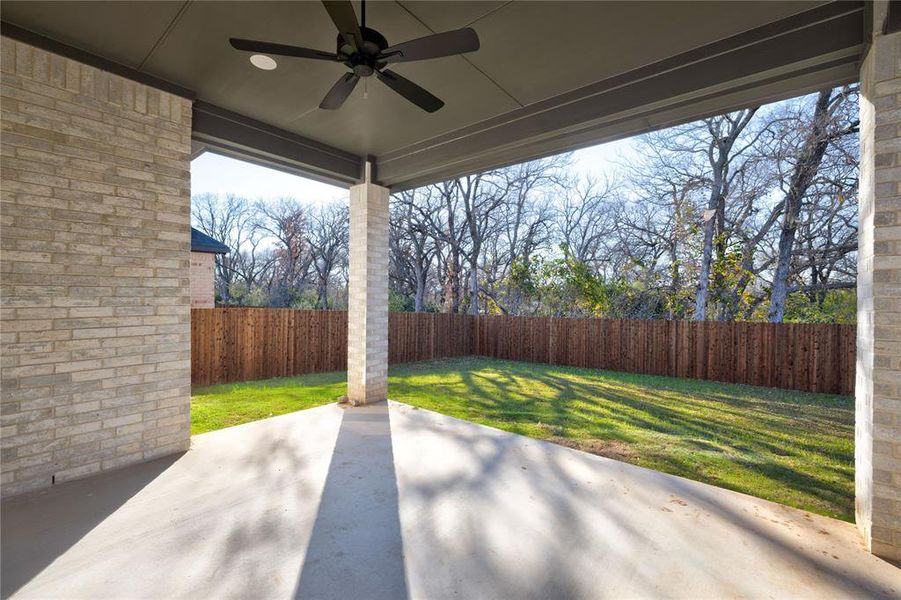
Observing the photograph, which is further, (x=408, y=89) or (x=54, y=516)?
(x=408, y=89)

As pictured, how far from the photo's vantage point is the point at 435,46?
7.27ft

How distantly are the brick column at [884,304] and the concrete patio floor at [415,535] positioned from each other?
29 cm

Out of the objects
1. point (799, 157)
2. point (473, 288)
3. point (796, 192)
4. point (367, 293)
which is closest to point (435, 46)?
point (367, 293)

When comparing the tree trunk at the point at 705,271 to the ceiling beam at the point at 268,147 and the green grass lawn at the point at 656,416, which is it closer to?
the green grass lawn at the point at 656,416

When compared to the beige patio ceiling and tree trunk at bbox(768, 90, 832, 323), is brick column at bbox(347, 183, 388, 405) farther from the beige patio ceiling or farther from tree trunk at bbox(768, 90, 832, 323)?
tree trunk at bbox(768, 90, 832, 323)

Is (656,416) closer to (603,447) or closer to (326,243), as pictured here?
(603,447)

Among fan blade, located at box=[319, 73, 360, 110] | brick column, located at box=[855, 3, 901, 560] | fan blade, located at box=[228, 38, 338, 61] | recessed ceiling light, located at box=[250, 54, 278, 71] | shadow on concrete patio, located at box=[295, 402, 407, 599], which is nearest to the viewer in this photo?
shadow on concrete patio, located at box=[295, 402, 407, 599]

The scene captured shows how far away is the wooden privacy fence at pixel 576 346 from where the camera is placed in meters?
7.09

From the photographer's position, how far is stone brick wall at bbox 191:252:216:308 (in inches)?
424

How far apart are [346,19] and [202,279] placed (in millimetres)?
11178

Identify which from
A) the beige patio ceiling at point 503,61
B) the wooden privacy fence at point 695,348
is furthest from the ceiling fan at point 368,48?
the wooden privacy fence at point 695,348

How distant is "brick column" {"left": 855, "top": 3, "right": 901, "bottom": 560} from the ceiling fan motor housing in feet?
9.32

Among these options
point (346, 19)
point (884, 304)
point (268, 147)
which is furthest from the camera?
point (268, 147)

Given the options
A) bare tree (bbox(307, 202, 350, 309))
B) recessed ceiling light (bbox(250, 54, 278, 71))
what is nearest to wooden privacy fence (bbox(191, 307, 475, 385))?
recessed ceiling light (bbox(250, 54, 278, 71))
